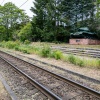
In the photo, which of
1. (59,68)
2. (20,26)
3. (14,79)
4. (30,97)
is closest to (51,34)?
(20,26)

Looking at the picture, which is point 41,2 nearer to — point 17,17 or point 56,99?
point 17,17

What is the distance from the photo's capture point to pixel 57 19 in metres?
44.4

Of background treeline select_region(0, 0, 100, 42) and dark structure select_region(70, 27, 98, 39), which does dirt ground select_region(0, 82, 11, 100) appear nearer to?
dark structure select_region(70, 27, 98, 39)

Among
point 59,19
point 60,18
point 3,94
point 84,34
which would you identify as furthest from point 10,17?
A: point 3,94

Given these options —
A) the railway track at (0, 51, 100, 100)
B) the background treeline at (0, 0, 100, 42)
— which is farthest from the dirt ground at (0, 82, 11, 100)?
the background treeline at (0, 0, 100, 42)

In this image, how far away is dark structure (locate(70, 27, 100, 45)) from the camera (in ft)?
136

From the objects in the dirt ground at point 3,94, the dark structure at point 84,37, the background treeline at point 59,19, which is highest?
the background treeline at point 59,19

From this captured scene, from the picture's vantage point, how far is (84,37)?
137 ft

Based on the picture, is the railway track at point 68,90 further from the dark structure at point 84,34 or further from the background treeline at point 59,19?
the background treeline at point 59,19

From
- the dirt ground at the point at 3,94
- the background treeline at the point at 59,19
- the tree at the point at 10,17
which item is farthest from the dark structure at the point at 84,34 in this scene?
the dirt ground at the point at 3,94

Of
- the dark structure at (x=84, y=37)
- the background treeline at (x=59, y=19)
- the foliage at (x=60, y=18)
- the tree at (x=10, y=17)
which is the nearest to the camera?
the dark structure at (x=84, y=37)

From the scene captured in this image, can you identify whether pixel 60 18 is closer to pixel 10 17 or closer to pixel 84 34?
pixel 84 34

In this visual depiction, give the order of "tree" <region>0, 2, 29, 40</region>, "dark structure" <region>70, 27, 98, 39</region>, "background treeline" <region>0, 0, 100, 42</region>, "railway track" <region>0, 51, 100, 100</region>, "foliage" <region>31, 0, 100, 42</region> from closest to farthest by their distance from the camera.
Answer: "railway track" <region>0, 51, 100, 100</region> → "dark structure" <region>70, 27, 98, 39</region> → "background treeline" <region>0, 0, 100, 42</region> → "foliage" <region>31, 0, 100, 42</region> → "tree" <region>0, 2, 29, 40</region>

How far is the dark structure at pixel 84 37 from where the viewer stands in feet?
136
